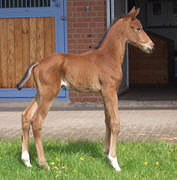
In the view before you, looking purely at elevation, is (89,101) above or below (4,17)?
below

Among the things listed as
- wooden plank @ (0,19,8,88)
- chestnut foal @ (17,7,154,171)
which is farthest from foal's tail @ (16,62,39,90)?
wooden plank @ (0,19,8,88)

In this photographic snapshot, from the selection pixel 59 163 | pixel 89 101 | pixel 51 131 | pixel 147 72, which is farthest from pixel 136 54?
pixel 59 163

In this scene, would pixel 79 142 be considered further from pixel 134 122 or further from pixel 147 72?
pixel 147 72

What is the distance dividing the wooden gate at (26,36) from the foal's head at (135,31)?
6.15 m

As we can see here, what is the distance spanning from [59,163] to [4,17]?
7.12 m

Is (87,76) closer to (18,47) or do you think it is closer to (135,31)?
(135,31)

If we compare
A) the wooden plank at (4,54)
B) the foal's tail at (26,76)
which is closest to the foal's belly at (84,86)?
the foal's tail at (26,76)

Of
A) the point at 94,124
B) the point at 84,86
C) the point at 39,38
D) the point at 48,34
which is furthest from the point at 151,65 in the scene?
the point at 84,86

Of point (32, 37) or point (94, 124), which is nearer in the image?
point (94, 124)

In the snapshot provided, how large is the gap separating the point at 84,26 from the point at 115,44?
5.94 m

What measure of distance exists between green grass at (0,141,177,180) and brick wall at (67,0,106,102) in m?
4.70

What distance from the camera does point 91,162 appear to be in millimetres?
5473

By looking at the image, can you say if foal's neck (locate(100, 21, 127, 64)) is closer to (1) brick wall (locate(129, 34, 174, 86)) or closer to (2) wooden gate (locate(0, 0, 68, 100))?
(2) wooden gate (locate(0, 0, 68, 100))

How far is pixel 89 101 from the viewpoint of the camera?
37.2 ft
